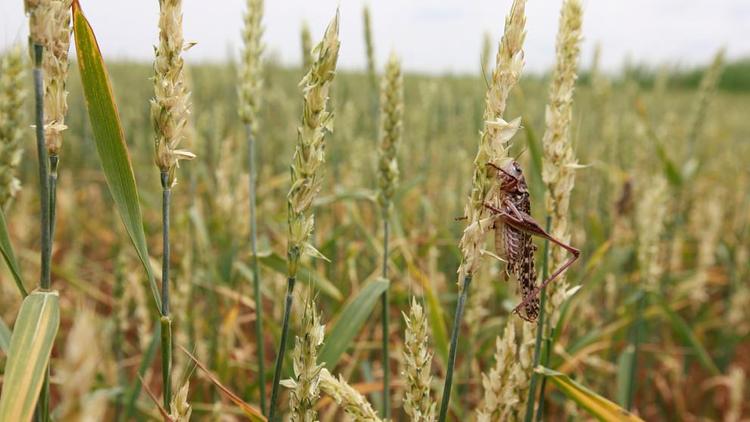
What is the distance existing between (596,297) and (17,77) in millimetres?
2505

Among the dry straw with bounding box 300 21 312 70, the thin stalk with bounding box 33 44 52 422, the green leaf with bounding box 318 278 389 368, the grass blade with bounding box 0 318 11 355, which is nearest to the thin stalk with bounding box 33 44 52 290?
the thin stalk with bounding box 33 44 52 422

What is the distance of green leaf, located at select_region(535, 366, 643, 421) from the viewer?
1.00 m

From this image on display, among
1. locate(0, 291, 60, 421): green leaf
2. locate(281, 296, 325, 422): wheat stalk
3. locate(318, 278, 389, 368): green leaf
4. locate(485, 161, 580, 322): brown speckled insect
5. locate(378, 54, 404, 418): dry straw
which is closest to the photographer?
locate(0, 291, 60, 421): green leaf

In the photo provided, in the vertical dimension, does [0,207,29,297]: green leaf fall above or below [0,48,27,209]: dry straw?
below

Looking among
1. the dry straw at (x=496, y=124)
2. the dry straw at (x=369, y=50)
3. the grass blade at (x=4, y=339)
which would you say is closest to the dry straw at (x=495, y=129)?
the dry straw at (x=496, y=124)

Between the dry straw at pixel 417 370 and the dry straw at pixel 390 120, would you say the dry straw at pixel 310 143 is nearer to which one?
the dry straw at pixel 417 370

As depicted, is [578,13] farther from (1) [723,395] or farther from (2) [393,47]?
(1) [723,395]

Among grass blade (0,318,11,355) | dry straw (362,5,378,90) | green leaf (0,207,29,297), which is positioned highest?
dry straw (362,5,378,90)

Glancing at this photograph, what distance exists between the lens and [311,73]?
708 mm

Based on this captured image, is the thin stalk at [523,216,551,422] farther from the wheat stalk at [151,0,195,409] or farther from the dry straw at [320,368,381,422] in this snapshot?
the wheat stalk at [151,0,195,409]

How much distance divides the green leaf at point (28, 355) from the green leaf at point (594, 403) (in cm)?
80

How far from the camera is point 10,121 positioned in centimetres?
104

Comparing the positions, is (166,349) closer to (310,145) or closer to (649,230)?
(310,145)

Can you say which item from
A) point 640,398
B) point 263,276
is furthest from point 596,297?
point 263,276
